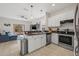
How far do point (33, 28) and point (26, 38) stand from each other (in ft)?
1.53

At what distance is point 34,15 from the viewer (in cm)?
324

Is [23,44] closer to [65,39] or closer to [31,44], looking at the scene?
[31,44]

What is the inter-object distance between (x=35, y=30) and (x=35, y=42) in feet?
1.58

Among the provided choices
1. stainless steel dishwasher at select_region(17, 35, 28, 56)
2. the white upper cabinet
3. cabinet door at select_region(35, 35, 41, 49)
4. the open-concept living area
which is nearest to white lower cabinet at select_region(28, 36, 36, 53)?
the open-concept living area

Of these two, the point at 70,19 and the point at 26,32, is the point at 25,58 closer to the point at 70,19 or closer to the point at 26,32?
the point at 26,32

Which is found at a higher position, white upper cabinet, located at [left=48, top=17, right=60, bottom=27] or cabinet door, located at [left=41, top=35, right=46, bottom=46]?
white upper cabinet, located at [left=48, top=17, right=60, bottom=27]

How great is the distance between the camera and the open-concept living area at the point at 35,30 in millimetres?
2596

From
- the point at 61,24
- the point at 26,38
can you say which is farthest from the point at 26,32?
the point at 61,24

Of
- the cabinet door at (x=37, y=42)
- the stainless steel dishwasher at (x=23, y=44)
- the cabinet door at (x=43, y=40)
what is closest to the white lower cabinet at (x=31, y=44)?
the stainless steel dishwasher at (x=23, y=44)

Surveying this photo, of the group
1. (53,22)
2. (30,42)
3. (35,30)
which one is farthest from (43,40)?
(53,22)

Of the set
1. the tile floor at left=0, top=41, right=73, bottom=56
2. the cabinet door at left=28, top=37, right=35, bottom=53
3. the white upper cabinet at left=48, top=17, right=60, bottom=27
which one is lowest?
the tile floor at left=0, top=41, right=73, bottom=56

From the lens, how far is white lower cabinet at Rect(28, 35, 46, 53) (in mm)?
2805

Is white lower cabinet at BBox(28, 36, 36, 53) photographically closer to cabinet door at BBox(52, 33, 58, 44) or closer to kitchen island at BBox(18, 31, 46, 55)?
kitchen island at BBox(18, 31, 46, 55)

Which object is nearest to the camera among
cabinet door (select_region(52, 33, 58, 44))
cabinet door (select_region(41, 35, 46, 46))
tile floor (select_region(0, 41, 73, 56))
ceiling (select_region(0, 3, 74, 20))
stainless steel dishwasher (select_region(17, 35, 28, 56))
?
ceiling (select_region(0, 3, 74, 20))
